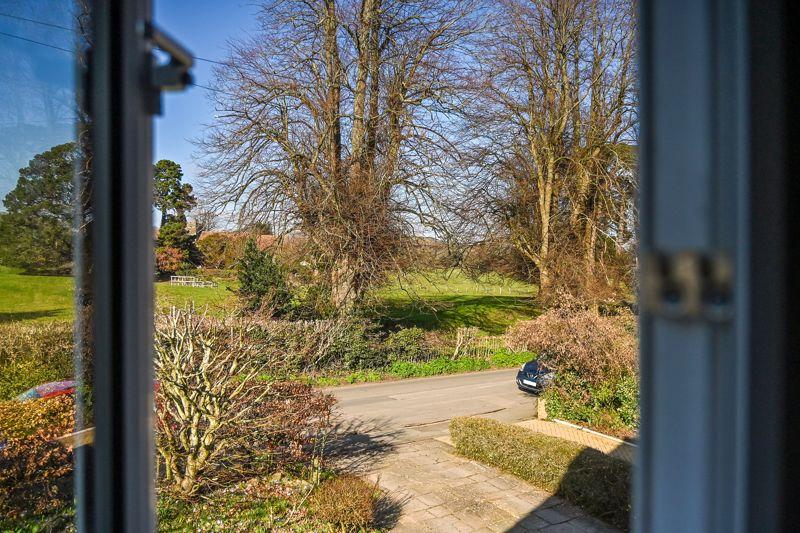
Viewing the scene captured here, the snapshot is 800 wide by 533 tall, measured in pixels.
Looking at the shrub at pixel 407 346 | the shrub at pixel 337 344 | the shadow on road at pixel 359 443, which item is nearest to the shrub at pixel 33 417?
the shadow on road at pixel 359 443

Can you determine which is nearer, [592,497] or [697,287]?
[697,287]

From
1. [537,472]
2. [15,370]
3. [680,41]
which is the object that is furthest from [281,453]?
[680,41]

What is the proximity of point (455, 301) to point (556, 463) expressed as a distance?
578 centimetres

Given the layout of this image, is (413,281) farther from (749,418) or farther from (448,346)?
(749,418)

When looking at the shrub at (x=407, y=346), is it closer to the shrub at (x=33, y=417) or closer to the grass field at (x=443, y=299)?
the grass field at (x=443, y=299)

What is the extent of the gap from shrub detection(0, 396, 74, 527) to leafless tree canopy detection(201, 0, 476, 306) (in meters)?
6.68

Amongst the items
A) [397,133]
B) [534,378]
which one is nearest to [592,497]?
[534,378]

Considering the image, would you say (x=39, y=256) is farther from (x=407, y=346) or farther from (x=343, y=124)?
(x=343, y=124)

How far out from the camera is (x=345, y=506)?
123 inches

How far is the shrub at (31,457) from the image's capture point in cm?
98

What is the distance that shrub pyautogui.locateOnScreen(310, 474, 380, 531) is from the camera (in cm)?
312

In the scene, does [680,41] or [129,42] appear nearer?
[680,41]

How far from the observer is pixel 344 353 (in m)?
8.00

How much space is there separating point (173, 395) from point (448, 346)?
652 centimetres
